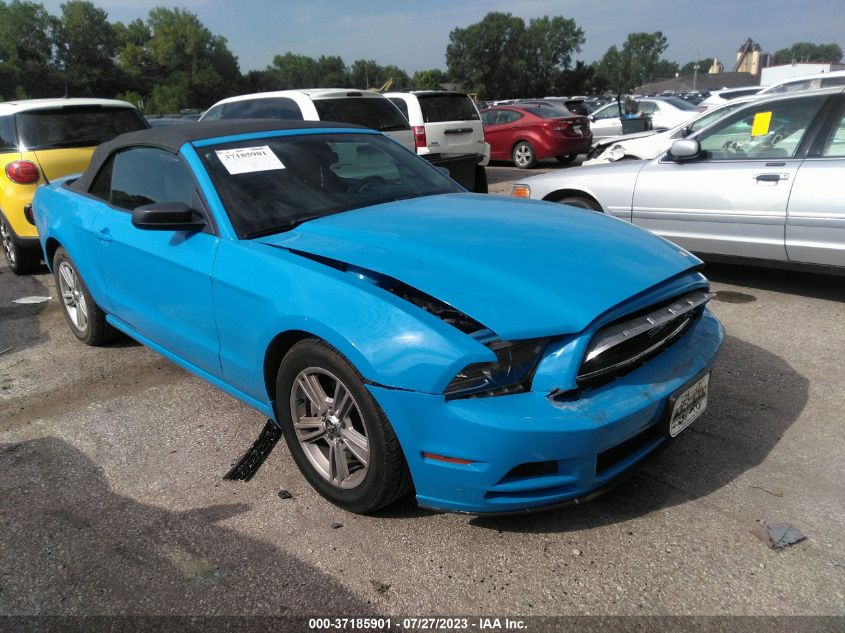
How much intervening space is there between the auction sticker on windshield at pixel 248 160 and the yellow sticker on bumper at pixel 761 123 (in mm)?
3873

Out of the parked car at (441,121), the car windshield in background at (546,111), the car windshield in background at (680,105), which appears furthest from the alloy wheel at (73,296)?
the car windshield in background at (680,105)

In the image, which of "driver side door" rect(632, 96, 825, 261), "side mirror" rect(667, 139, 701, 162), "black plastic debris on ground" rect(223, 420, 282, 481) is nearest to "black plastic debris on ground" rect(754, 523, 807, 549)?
"black plastic debris on ground" rect(223, 420, 282, 481)

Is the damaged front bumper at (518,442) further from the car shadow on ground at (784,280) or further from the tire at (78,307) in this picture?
the car shadow on ground at (784,280)

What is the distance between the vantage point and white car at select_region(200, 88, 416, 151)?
777cm

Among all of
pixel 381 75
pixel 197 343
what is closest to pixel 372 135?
pixel 197 343

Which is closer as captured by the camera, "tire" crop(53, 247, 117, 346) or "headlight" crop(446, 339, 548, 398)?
"headlight" crop(446, 339, 548, 398)

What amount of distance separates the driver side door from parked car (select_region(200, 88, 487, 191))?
2098 millimetres

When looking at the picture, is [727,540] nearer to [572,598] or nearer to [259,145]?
[572,598]

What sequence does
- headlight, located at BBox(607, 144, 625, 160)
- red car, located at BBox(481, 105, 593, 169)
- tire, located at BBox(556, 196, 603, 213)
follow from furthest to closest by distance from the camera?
1. red car, located at BBox(481, 105, 593, 169)
2. headlight, located at BBox(607, 144, 625, 160)
3. tire, located at BBox(556, 196, 603, 213)

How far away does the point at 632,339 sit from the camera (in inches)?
95.8

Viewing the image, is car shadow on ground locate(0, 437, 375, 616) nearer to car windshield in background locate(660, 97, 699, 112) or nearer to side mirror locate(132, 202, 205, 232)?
side mirror locate(132, 202, 205, 232)

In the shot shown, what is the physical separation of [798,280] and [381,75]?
422ft

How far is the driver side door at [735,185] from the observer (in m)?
4.80

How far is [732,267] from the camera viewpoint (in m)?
6.10
